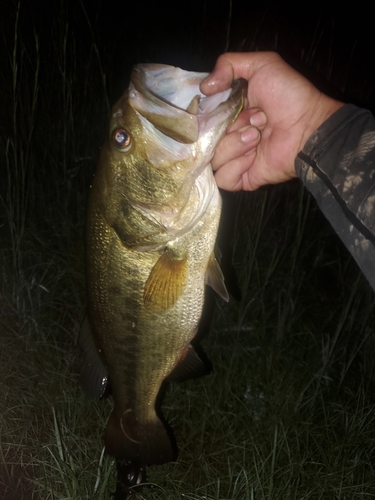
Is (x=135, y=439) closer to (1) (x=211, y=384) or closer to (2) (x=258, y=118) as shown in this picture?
(1) (x=211, y=384)

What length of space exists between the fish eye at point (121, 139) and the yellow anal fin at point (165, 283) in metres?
0.43

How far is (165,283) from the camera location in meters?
1.71

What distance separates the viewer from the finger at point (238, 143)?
182 centimetres

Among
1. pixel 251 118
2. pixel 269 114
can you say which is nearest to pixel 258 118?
pixel 251 118

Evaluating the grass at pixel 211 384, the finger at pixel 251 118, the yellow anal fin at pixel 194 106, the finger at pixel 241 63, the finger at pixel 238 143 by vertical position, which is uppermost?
the finger at pixel 241 63

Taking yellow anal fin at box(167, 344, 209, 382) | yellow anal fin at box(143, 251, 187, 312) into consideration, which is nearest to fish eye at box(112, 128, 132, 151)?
yellow anal fin at box(143, 251, 187, 312)

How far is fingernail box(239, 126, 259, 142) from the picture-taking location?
1.81 meters

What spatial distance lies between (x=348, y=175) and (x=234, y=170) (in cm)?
60

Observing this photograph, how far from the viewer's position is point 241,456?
8.59ft

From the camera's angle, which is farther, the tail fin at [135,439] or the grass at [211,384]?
the grass at [211,384]

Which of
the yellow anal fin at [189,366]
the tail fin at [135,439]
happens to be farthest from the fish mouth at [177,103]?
the tail fin at [135,439]

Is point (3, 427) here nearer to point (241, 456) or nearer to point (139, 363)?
point (139, 363)

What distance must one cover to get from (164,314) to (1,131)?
9.28 ft

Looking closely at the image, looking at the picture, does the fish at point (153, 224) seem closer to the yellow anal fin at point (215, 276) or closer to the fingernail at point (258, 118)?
the yellow anal fin at point (215, 276)
